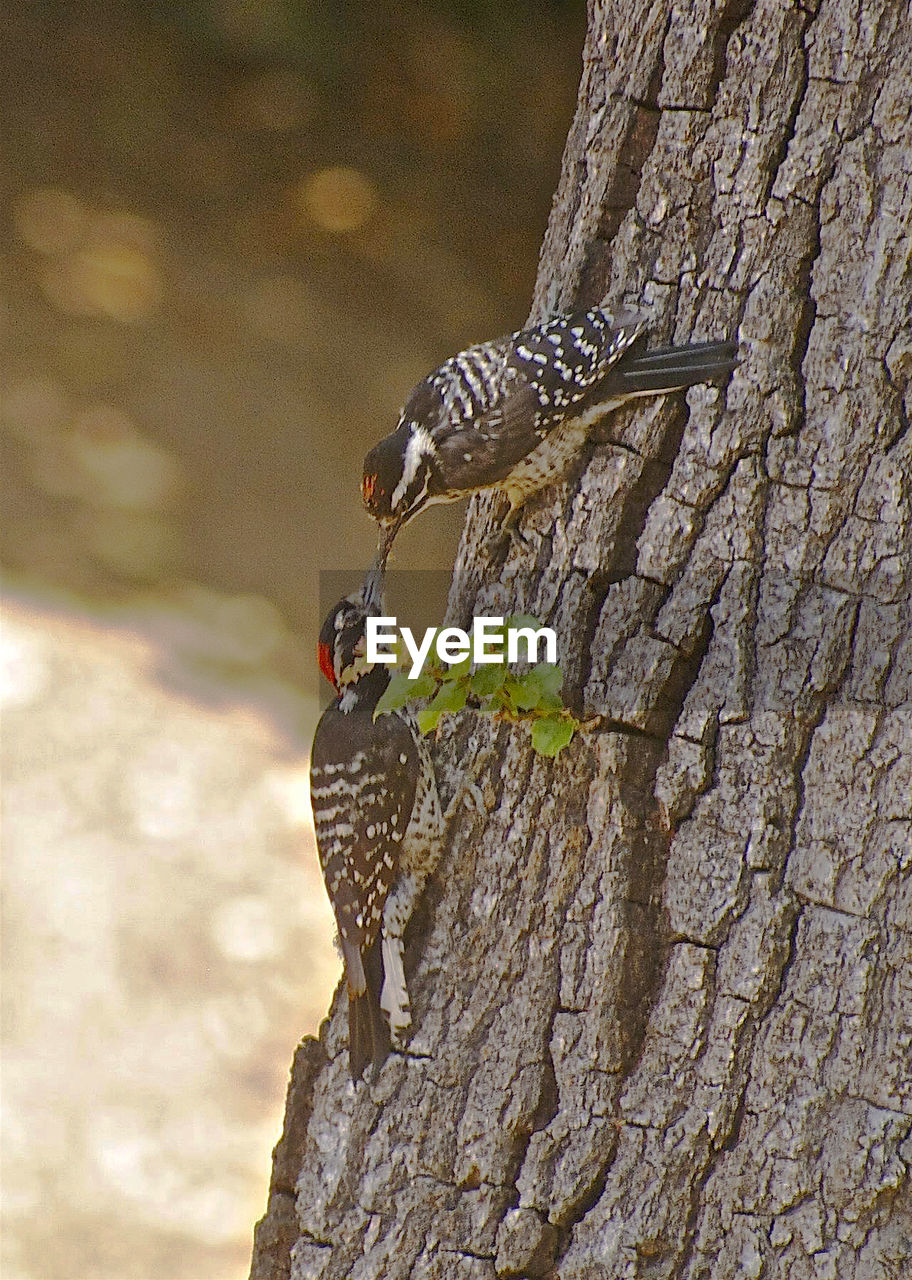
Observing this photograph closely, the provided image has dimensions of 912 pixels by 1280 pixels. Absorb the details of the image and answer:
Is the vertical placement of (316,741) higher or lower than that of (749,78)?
lower

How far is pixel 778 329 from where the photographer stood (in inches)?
41.3

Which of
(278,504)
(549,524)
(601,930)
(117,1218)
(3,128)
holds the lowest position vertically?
(117,1218)

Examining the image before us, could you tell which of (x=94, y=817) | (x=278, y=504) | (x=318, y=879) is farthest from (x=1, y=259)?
(x=318, y=879)

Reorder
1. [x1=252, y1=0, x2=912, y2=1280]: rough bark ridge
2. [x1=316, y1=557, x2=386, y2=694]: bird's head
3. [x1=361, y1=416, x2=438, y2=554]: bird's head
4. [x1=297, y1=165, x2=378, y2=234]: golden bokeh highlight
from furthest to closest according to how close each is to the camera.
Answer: [x1=297, y1=165, x2=378, y2=234]: golden bokeh highlight
[x1=316, y1=557, x2=386, y2=694]: bird's head
[x1=361, y1=416, x2=438, y2=554]: bird's head
[x1=252, y1=0, x2=912, y2=1280]: rough bark ridge

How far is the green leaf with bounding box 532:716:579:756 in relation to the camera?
104 cm

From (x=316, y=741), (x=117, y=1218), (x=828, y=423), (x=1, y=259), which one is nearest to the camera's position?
(x=828, y=423)

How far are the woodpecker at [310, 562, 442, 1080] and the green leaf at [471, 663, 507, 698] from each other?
5.4 inches

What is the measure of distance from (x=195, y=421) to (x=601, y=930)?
1527 mm

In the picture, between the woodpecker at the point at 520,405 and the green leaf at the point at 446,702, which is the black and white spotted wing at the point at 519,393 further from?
the green leaf at the point at 446,702

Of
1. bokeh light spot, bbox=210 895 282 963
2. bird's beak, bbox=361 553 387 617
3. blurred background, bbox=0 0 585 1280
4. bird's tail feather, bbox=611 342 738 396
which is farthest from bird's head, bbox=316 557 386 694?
bokeh light spot, bbox=210 895 282 963

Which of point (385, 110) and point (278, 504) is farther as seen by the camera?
point (278, 504)

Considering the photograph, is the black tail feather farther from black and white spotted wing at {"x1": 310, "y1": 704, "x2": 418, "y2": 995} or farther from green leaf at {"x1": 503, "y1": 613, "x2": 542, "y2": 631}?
green leaf at {"x1": 503, "y1": 613, "x2": 542, "y2": 631}

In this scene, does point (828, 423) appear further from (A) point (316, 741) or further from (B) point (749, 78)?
(A) point (316, 741)

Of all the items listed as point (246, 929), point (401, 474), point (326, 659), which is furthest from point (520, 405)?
point (246, 929)
